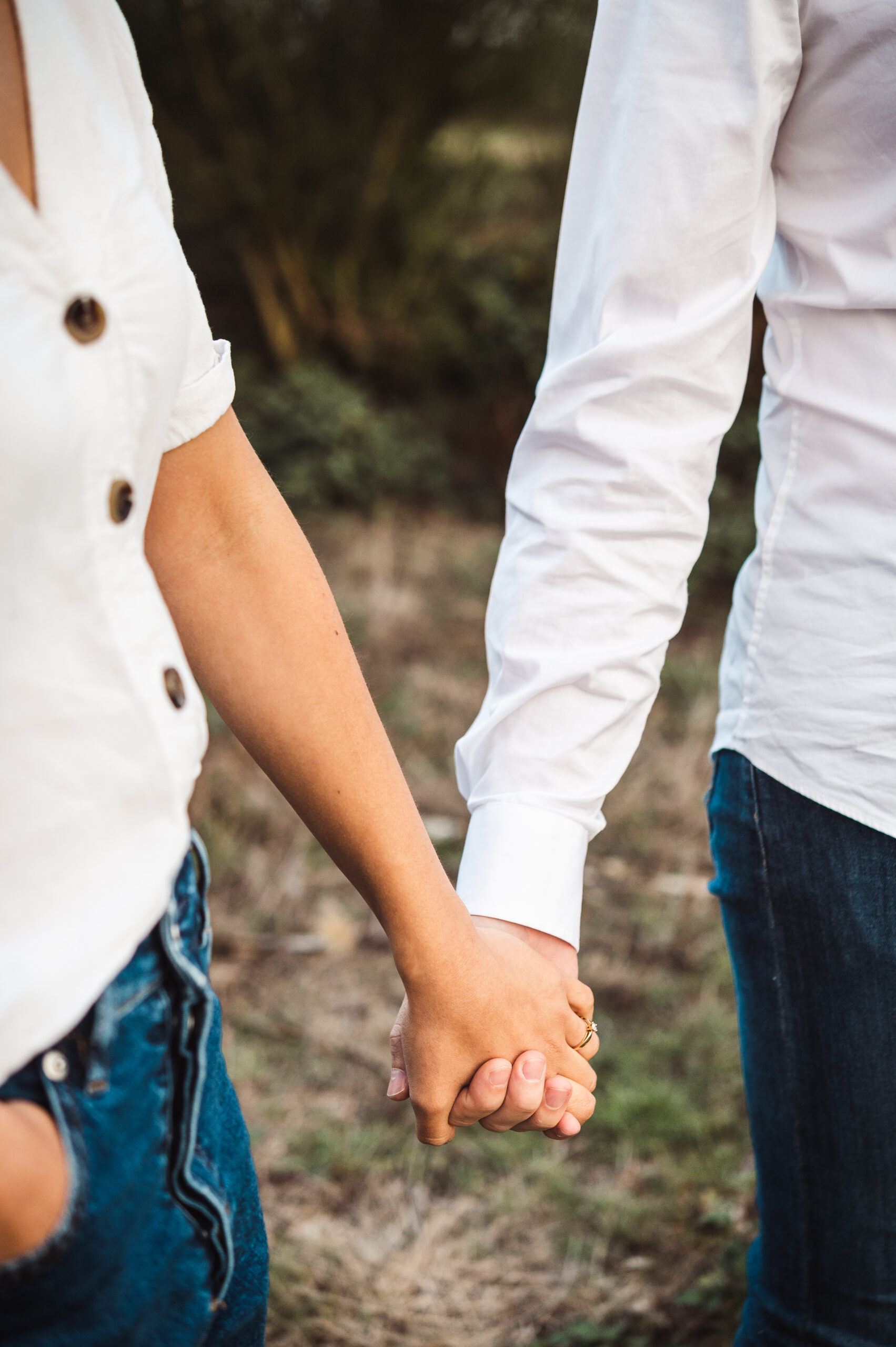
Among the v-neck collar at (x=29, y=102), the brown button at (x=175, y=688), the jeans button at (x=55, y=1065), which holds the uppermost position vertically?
the v-neck collar at (x=29, y=102)

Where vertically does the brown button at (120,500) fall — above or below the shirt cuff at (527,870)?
above

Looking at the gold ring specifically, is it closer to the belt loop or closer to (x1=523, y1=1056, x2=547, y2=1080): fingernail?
(x1=523, y1=1056, x2=547, y2=1080): fingernail

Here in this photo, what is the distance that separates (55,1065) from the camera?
0.74 m

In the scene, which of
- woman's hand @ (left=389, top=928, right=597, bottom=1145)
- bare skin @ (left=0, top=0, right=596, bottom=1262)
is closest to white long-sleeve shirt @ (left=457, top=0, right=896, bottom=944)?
woman's hand @ (left=389, top=928, right=597, bottom=1145)

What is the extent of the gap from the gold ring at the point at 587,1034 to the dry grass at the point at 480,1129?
1.05m

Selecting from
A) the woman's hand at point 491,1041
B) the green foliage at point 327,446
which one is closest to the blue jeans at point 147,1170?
the woman's hand at point 491,1041

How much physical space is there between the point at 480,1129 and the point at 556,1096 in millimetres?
1432

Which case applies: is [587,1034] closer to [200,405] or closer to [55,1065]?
[55,1065]

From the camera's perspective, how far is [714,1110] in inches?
103

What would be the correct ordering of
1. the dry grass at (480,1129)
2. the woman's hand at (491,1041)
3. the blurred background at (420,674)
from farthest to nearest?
1. the blurred background at (420,674)
2. the dry grass at (480,1129)
3. the woman's hand at (491,1041)

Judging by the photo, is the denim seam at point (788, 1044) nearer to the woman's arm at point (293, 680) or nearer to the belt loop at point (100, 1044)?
the woman's arm at point (293, 680)

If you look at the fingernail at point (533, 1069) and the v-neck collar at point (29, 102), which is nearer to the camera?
the v-neck collar at point (29, 102)

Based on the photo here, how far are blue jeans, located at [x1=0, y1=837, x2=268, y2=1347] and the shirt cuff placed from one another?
0.47 m

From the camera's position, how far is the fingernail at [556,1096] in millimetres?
1239
